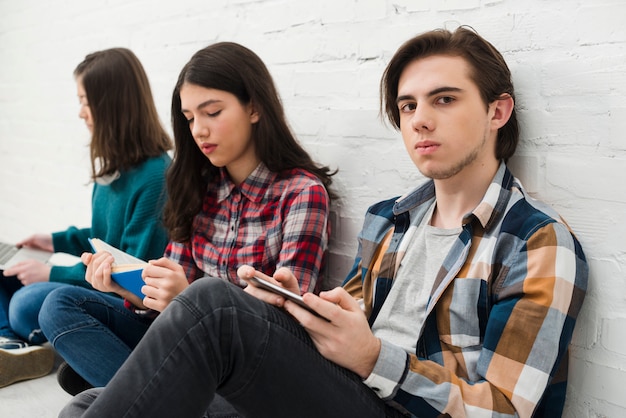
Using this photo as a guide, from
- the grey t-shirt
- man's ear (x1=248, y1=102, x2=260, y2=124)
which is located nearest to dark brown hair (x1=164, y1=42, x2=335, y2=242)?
man's ear (x1=248, y1=102, x2=260, y2=124)

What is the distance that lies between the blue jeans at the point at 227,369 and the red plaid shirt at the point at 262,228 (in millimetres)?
487

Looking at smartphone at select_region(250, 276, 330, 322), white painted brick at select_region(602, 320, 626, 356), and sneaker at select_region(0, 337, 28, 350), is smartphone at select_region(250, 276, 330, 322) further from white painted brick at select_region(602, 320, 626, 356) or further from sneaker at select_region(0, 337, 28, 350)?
sneaker at select_region(0, 337, 28, 350)

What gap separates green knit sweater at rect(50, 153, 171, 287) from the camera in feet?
6.81

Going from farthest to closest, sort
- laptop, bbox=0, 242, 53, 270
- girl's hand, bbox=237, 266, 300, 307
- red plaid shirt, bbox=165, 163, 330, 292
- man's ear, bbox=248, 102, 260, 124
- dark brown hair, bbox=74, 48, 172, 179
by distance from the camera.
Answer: laptop, bbox=0, 242, 53, 270
dark brown hair, bbox=74, 48, 172, 179
man's ear, bbox=248, 102, 260, 124
red plaid shirt, bbox=165, 163, 330, 292
girl's hand, bbox=237, 266, 300, 307

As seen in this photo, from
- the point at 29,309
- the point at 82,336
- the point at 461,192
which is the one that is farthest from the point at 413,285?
the point at 29,309

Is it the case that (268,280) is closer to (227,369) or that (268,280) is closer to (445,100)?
(227,369)

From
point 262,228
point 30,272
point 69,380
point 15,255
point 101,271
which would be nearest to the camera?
point 101,271

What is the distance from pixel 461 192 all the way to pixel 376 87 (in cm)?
46

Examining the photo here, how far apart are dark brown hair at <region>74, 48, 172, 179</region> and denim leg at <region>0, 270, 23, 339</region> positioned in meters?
0.52

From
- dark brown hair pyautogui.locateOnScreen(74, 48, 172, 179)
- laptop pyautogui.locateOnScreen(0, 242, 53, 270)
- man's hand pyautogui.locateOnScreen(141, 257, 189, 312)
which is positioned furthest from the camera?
laptop pyautogui.locateOnScreen(0, 242, 53, 270)

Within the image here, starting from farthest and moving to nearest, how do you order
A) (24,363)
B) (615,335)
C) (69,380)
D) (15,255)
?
1. (15,255)
2. (24,363)
3. (69,380)
4. (615,335)

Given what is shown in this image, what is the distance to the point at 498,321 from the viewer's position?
116cm

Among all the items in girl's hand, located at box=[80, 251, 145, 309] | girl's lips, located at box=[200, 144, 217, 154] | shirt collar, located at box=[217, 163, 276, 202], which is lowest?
girl's hand, located at box=[80, 251, 145, 309]

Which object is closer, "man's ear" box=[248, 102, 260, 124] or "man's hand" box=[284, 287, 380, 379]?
"man's hand" box=[284, 287, 380, 379]
